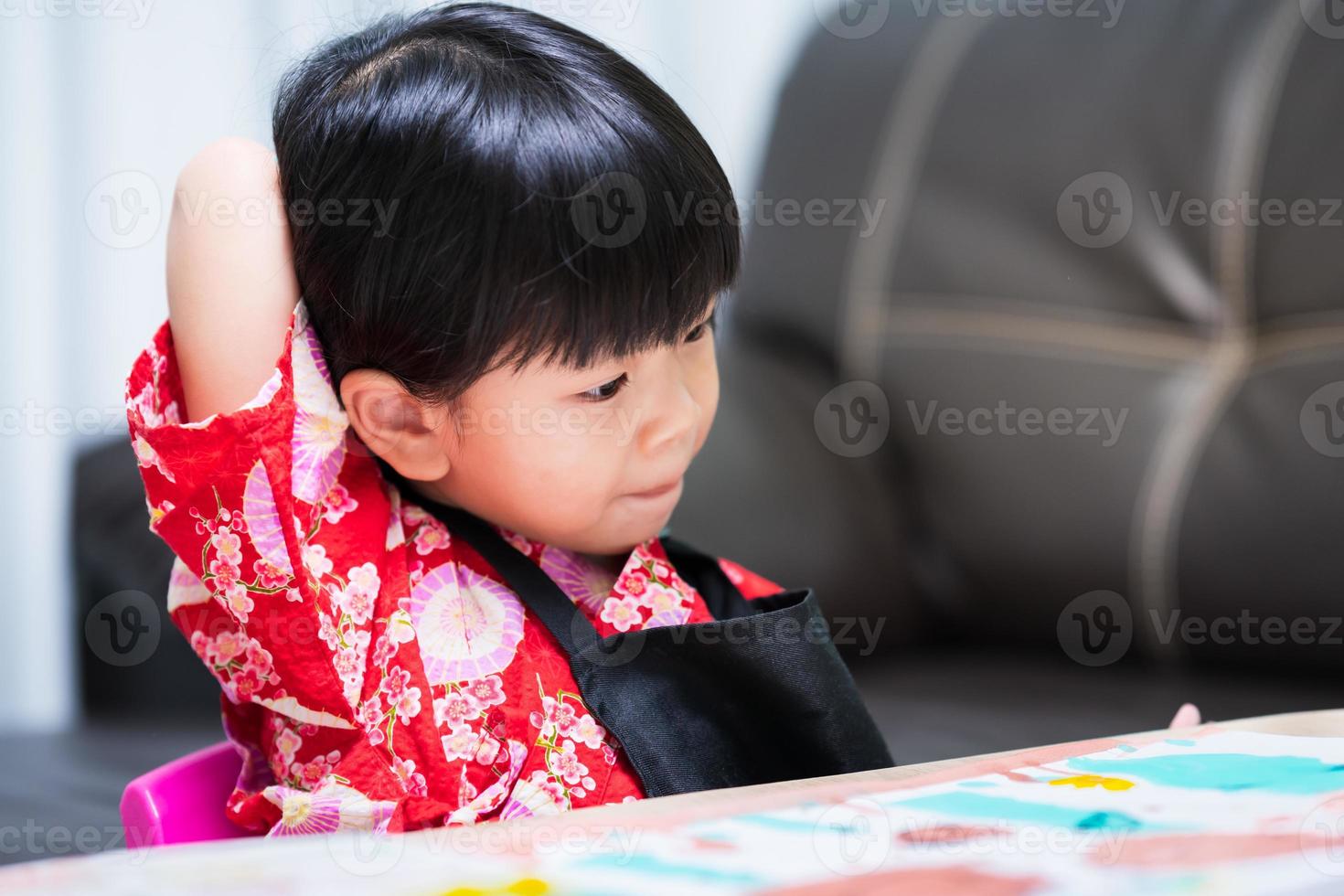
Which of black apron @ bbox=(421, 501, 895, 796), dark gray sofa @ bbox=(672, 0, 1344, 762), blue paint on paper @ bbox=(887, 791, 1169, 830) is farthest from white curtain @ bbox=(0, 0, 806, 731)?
blue paint on paper @ bbox=(887, 791, 1169, 830)

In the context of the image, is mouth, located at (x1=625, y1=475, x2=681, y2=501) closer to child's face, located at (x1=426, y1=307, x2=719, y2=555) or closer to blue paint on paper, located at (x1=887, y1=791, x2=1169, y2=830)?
child's face, located at (x1=426, y1=307, x2=719, y2=555)

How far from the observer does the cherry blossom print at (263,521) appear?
2.17ft

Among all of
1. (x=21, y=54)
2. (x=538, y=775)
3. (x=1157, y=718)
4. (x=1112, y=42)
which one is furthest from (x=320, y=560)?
(x=21, y=54)

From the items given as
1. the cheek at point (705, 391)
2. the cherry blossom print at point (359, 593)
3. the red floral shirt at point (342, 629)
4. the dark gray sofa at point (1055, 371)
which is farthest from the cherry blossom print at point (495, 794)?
the dark gray sofa at point (1055, 371)

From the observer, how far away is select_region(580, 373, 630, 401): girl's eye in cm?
70

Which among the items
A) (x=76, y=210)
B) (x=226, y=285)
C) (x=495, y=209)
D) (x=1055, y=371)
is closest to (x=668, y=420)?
(x=495, y=209)

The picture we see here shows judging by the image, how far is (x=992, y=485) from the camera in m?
1.14

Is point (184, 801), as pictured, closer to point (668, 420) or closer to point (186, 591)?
point (186, 591)

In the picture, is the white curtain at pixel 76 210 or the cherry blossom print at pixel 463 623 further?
the white curtain at pixel 76 210

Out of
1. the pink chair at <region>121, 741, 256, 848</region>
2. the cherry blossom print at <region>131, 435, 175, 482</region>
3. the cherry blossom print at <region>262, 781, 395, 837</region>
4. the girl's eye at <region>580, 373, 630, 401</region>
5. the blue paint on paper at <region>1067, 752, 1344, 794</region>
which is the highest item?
the girl's eye at <region>580, 373, 630, 401</region>

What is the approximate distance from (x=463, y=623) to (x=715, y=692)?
15cm

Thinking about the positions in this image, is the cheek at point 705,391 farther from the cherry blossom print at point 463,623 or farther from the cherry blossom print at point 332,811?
the cherry blossom print at point 332,811

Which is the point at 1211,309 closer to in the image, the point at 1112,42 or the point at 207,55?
the point at 1112,42

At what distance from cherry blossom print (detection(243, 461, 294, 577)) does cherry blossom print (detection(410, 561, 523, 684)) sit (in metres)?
0.09
